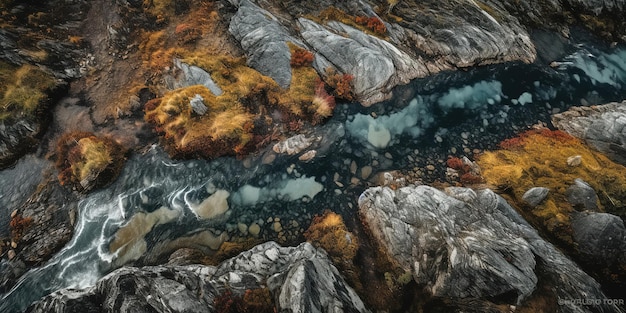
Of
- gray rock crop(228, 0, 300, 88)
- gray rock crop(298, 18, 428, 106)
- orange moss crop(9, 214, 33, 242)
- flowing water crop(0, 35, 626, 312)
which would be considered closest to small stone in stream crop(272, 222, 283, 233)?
flowing water crop(0, 35, 626, 312)

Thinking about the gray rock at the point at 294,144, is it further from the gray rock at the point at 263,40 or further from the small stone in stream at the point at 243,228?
the small stone in stream at the point at 243,228

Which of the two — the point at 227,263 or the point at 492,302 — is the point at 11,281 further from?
the point at 492,302

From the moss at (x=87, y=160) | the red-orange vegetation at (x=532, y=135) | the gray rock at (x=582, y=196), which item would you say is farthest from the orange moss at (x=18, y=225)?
the gray rock at (x=582, y=196)

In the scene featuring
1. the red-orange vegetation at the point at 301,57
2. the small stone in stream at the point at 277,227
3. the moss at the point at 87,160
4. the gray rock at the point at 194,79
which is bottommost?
the small stone in stream at the point at 277,227

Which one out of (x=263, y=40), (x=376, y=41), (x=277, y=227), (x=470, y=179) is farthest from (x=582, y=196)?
(x=263, y=40)

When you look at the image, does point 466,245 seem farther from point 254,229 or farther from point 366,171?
point 254,229

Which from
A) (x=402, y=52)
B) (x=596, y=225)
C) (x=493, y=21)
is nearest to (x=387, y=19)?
(x=402, y=52)

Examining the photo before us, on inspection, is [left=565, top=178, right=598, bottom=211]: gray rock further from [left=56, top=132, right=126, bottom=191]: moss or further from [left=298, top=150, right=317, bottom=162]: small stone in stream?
[left=56, top=132, right=126, bottom=191]: moss
